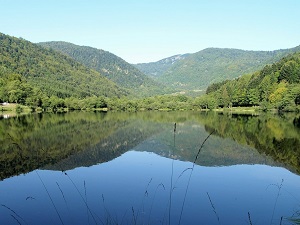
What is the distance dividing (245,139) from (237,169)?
54.4ft

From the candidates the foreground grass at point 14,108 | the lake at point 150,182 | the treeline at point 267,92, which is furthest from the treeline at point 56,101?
the lake at point 150,182

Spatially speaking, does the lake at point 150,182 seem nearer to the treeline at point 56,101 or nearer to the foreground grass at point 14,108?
the foreground grass at point 14,108

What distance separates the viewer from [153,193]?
56.5 ft

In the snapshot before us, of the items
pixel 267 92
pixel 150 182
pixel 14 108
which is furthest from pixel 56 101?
pixel 150 182

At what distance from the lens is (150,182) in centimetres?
2012

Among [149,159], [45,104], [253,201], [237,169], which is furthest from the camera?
[45,104]

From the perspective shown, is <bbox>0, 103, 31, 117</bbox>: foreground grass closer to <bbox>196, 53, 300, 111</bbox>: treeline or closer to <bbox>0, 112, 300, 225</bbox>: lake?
<bbox>196, 53, 300, 111</bbox>: treeline

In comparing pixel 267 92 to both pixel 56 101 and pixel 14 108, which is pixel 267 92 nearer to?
pixel 56 101

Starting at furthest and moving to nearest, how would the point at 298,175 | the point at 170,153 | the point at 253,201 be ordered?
the point at 170,153, the point at 298,175, the point at 253,201

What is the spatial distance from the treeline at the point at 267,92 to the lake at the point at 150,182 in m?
81.2

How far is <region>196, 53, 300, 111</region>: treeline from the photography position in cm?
11269

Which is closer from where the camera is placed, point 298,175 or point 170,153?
point 298,175

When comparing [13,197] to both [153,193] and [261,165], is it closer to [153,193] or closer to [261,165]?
[153,193]

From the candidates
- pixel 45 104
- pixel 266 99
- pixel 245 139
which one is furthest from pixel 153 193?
pixel 45 104
